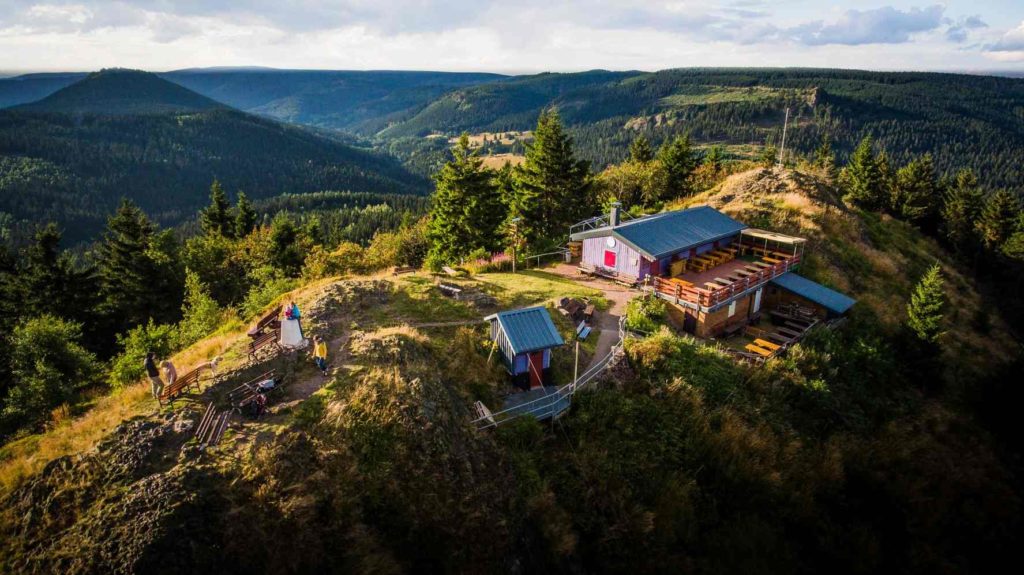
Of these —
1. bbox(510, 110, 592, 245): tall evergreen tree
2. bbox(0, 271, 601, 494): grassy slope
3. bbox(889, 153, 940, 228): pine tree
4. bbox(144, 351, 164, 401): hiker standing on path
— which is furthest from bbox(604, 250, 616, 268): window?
bbox(889, 153, 940, 228): pine tree

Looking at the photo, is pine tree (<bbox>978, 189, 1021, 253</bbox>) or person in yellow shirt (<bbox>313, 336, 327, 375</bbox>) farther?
pine tree (<bbox>978, 189, 1021, 253</bbox>)

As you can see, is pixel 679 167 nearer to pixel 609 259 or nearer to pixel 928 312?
pixel 609 259

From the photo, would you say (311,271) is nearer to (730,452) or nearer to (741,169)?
(730,452)

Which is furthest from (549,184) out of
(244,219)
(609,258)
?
(244,219)

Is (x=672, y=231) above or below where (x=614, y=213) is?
below

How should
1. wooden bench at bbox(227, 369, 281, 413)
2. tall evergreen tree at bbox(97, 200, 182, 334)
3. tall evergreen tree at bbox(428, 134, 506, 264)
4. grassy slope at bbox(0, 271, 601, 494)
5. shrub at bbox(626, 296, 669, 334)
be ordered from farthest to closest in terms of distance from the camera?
tall evergreen tree at bbox(97, 200, 182, 334) → tall evergreen tree at bbox(428, 134, 506, 264) → shrub at bbox(626, 296, 669, 334) → wooden bench at bbox(227, 369, 281, 413) → grassy slope at bbox(0, 271, 601, 494)

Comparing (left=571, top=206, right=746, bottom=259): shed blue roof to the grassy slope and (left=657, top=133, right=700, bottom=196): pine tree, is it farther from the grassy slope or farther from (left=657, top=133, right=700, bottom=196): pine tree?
(left=657, top=133, right=700, bottom=196): pine tree

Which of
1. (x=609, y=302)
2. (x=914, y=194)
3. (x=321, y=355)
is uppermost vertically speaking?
(x=321, y=355)

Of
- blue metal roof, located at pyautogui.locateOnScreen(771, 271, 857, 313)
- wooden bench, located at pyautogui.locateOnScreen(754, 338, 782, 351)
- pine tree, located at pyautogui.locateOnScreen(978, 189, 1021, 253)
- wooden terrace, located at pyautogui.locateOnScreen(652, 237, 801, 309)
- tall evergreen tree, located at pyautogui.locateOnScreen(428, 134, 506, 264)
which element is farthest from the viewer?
pine tree, located at pyautogui.locateOnScreen(978, 189, 1021, 253)
